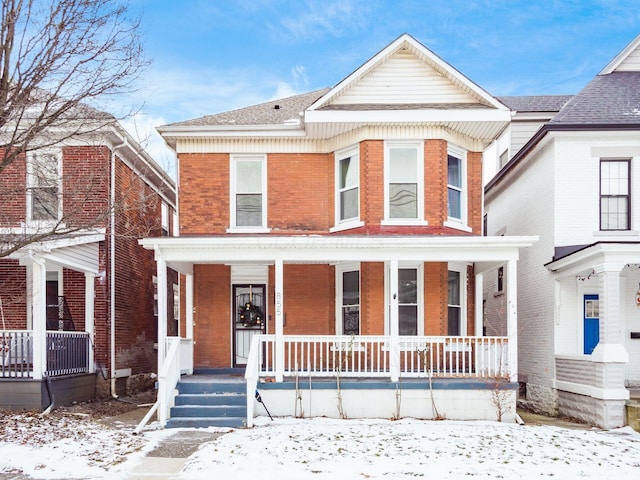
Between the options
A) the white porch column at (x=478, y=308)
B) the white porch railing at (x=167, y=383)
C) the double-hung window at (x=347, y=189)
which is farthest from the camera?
the white porch column at (x=478, y=308)

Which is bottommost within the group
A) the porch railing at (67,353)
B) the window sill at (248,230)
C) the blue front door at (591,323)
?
the porch railing at (67,353)

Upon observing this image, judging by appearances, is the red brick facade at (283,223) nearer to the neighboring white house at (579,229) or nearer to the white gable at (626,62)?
the neighboring white house at (579,229)

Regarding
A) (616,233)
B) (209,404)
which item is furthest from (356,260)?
(616,233)

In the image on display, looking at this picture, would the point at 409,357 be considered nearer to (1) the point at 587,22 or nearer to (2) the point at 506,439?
(2) the point at 506,439

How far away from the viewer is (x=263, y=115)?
14961 millimetres

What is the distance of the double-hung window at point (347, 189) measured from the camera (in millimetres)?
13852

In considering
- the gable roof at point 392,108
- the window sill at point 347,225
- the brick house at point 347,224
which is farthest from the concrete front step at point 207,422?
the gable roof at point 392,108

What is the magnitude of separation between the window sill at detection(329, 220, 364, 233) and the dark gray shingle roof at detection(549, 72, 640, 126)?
4681mm

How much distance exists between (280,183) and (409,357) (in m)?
Result: 4.99

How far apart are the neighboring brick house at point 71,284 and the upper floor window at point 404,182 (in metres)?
5.24

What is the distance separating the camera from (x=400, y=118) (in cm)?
1327

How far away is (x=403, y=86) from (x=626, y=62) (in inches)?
238

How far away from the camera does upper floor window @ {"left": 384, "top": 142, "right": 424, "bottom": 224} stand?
13.6 meters

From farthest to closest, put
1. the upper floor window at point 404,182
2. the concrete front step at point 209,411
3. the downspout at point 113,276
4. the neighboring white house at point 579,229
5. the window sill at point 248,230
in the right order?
the downspout at point 113,276 → the window sill at point 248,230 → the upper floor window at point 404,182 → the neighboring white house at point 579,229 → the concrete front step at point 209,411
